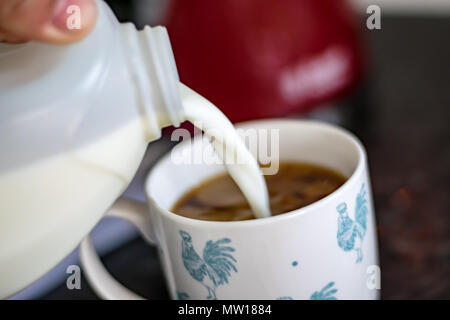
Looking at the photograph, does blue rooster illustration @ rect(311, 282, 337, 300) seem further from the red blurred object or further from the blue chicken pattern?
the red blurred object

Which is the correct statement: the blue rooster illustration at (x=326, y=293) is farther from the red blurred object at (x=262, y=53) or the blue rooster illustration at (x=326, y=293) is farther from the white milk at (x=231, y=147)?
the red blurred object at (x=262, y=53)

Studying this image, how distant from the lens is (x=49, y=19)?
1.05 feet

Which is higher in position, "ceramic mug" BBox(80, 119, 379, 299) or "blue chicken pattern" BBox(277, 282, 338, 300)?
"ceramic mug" BBox(80, 119, 379, 299)

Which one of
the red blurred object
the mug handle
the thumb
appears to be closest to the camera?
the thumb

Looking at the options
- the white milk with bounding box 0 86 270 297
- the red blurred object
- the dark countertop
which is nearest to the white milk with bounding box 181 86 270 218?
the white milk with bounding box 0 86 270 297

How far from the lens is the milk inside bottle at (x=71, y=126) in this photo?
331mm

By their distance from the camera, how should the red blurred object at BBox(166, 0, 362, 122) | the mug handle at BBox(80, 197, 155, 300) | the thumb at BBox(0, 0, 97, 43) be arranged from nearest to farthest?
the thumb at BBox(0, 0, 97, 43), the mug handle at BBox(80, 197, 155, 300), the red blurred object at BBox(166, 0, 362, 122)

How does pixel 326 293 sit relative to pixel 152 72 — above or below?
below

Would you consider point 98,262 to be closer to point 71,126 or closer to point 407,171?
point 71,126

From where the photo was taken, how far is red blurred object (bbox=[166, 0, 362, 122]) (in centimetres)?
69

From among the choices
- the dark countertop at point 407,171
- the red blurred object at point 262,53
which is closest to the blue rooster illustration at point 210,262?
the dark countertop at point 407,171

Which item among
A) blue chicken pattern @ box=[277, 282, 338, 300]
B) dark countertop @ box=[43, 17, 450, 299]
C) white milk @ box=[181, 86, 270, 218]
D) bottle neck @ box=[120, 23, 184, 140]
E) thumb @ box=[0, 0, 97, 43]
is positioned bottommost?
dark countertop @ box=[43, 17, 450, 299]

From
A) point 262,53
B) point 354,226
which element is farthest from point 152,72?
point 262,53

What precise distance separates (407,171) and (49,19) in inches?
17.2
